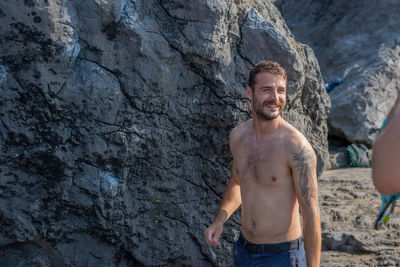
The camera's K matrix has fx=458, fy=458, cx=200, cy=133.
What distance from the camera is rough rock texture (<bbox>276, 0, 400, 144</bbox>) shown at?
7.65 m

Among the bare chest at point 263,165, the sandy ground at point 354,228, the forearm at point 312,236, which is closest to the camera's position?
the forearm at point 312,236

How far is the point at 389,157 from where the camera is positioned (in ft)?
3.23

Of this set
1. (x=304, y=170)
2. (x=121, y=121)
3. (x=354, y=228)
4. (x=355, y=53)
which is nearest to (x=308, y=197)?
(x=304, y=170)

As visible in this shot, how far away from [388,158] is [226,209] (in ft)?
5.29

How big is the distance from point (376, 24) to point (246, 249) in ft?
24.9

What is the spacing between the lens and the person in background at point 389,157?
98cm

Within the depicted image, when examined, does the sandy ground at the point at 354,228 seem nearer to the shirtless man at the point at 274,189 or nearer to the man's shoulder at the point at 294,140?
the shirtless man at the point at 274,189

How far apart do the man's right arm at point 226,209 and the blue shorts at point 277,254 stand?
0.19m

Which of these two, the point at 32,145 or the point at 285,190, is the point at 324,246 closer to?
the point at 285,190

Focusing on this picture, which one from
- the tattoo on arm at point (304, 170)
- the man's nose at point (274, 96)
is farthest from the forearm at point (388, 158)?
the man's nose at point (274, 96)

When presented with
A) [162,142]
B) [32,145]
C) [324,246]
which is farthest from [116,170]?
[324,246]

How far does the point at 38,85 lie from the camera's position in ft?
8.41

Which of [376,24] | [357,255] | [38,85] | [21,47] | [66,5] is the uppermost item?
[376,24]

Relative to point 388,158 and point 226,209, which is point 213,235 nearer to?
point 226,209
